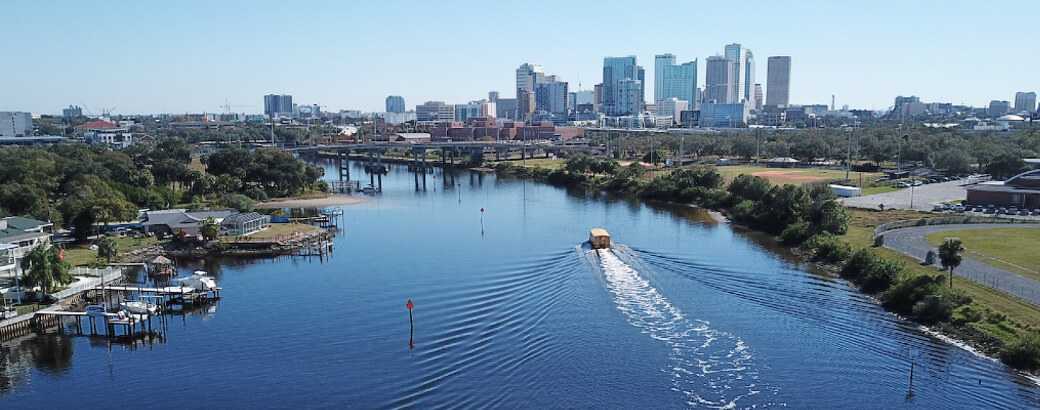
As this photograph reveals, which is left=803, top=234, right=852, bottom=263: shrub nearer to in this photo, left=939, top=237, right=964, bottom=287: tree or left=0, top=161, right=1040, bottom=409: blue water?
left=0, top=161, right=1040, bottom=409: blue water

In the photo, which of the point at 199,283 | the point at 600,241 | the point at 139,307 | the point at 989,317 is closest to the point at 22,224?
the point at 199,283

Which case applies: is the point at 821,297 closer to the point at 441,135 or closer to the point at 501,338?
the point at 501,338

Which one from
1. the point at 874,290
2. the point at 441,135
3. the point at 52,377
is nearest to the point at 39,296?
the point at 52,377

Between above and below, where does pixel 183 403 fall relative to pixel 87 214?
below

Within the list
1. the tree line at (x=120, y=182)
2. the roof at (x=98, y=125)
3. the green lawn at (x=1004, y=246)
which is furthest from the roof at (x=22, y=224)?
the roof at (x=98, y=125)

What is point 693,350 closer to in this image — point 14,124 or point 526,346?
point 526,346

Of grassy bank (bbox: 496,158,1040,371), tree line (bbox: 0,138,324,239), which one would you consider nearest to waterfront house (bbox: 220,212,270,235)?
tree line (bbox: 0,138,324,239)

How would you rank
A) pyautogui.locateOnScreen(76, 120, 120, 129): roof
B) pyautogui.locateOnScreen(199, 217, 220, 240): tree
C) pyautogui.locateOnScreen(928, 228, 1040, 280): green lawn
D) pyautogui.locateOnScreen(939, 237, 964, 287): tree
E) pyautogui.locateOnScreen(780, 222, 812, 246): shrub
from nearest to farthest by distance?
pyautogui.locateOnScreen(939, 237, 964, 287): tree < pyautogui.locateOnScreen(928, 228, 1040, 280): green lawn < pyautogui.locateOnScreen(780, 222, 812, 246): shrub < pyautogui.locateOnScreen(199, 217, 220, 240): tree < pyautogui.locateOnScreen(76, 120, 120, 129): roof
